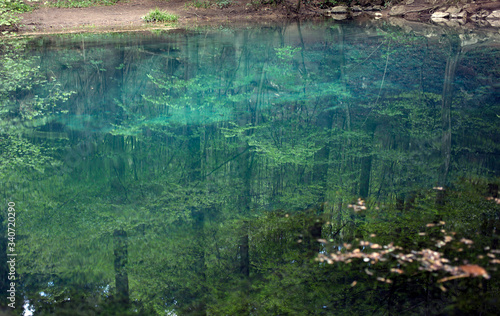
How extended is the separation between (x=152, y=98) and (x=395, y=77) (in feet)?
20.7

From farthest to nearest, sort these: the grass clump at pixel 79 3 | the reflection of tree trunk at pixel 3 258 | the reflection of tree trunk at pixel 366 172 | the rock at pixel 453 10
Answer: the rock at pixel 453 10 → the grass clump at pixel 79 3 → the reflection of tree trunk at pixel 366 172 → the reflection of tree trunk at pixel 3 258

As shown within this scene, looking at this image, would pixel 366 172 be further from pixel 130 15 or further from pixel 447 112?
pixel 130 15

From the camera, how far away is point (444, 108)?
9250 millimetres

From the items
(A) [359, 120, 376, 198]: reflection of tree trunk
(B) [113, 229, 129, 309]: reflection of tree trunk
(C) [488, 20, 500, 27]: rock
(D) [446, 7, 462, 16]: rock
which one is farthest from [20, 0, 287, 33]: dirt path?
(B) [113, 229, 129, 309]: reflection of tree trunk

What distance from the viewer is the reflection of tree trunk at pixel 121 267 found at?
4.08 meters

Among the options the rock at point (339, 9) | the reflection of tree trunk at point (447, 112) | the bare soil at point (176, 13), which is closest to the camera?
the reflection of tree trunk at point (447, 112)

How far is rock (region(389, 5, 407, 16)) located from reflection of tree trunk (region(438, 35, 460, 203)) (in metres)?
10.4

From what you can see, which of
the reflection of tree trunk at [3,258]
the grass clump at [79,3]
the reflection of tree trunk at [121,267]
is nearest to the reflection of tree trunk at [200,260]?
the reflection of tree trunk at [121,267]

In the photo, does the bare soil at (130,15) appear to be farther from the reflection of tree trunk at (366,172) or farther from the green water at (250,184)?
the reflection of tree trunk at (366,172)

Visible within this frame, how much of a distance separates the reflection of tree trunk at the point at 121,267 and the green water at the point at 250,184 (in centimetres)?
2

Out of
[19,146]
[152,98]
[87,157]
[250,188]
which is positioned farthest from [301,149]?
[19,146]

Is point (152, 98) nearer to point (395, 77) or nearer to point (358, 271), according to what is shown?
point (395, 77)

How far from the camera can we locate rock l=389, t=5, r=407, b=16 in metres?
24.3

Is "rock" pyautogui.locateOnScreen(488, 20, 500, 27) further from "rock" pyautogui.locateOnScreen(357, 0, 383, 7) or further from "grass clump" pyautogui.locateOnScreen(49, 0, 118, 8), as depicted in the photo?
"grass clump" pyautogui.locateOnScreen(49, 0, 118, 8)
